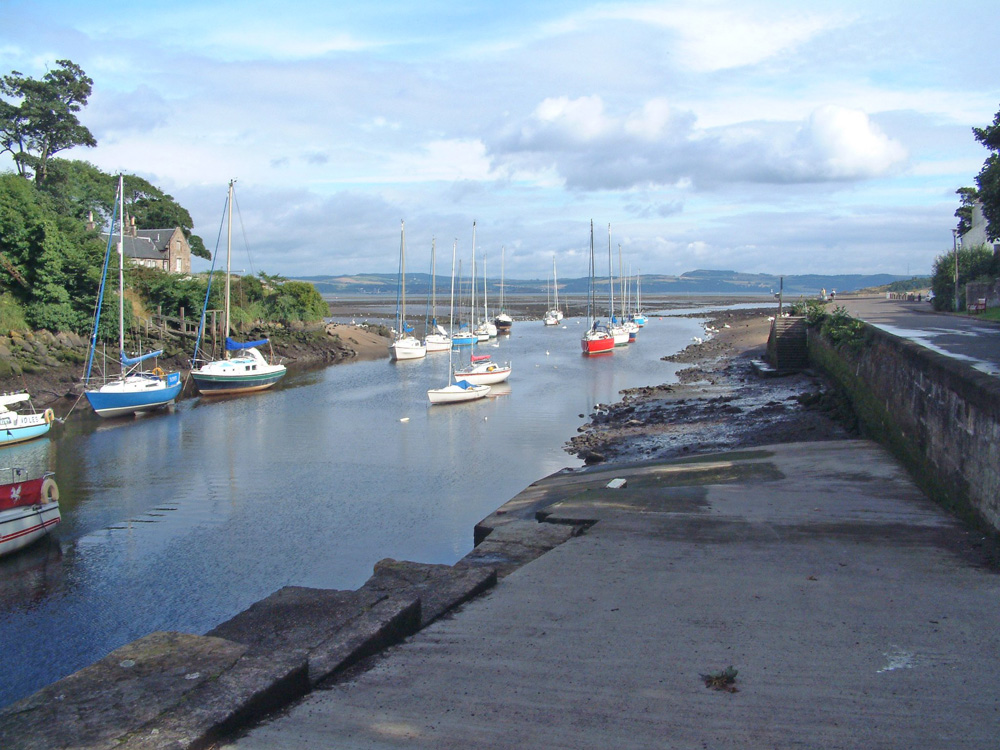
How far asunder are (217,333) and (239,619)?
168 feet

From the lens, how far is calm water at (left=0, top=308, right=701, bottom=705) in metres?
14.1

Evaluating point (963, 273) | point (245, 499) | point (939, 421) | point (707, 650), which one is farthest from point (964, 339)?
point (963, 273)

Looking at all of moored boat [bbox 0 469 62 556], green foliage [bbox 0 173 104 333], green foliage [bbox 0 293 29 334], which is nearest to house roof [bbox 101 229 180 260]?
green foliage [bbox 0 173 104 333]

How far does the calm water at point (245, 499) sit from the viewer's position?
14.1m

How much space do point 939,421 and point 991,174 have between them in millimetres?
16532

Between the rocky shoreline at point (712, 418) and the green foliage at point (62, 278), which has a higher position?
the green foliage at point (62, 278)

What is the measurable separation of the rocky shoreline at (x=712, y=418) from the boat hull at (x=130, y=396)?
19.1 meters

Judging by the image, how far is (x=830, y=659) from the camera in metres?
6.07

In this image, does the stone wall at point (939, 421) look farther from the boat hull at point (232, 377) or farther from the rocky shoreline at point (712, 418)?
the boat hull at point (232, 377)

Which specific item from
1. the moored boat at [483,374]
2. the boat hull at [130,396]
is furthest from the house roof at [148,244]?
the moored boat at [483,374]

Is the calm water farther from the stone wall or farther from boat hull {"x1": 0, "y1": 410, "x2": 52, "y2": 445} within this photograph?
the stone wall

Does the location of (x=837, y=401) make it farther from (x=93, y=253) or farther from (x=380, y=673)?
(x=93, y=253)

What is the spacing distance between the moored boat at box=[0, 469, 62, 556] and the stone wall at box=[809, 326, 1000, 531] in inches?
668

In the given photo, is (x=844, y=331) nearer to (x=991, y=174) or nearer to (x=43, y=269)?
(x=991, y=174)
